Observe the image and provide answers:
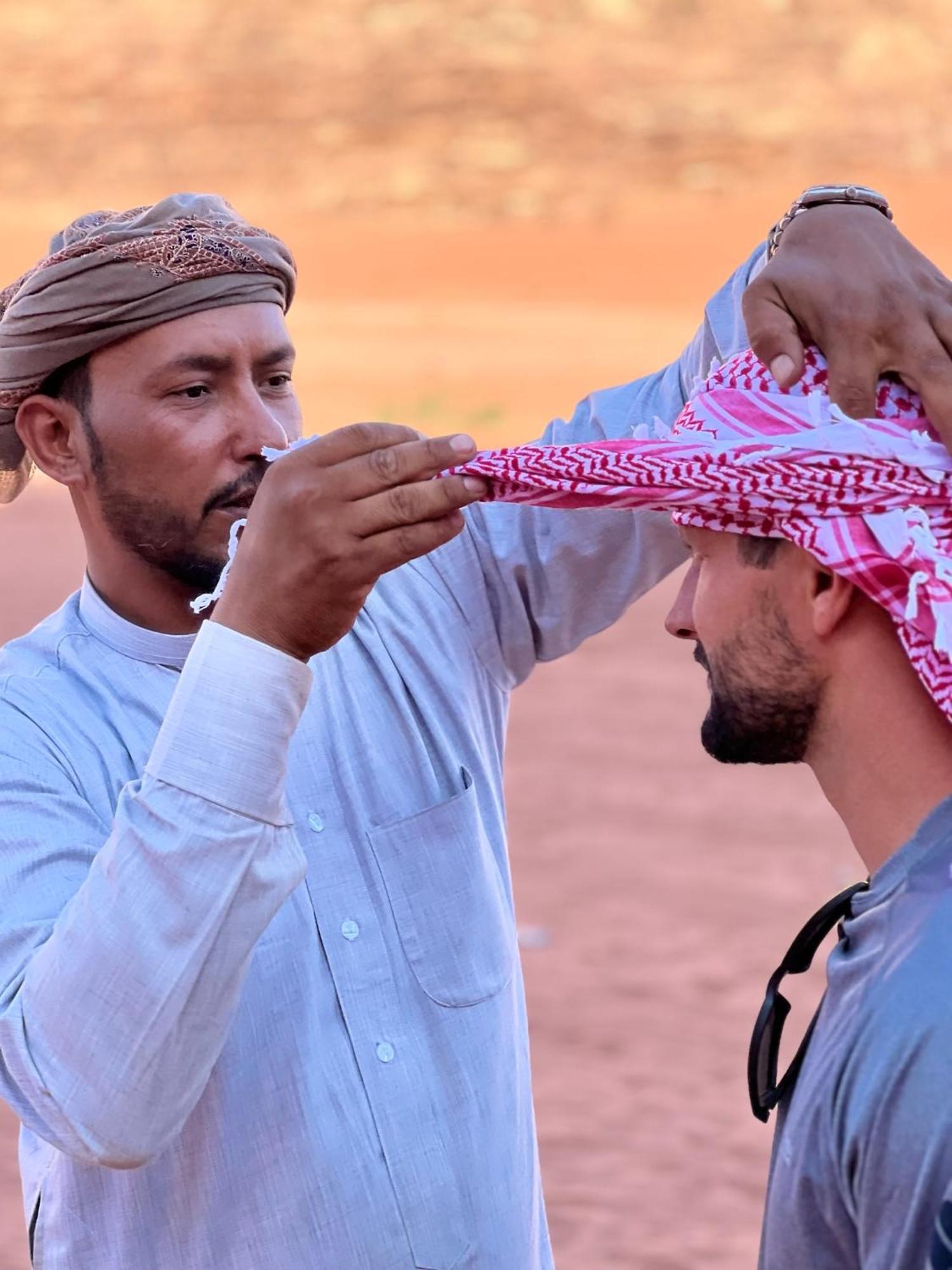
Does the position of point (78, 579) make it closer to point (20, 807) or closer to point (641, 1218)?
point (641, 1218)

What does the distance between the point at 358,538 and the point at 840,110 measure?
38628 millimetres

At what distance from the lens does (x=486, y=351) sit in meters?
30.8

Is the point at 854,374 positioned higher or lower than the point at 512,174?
lower

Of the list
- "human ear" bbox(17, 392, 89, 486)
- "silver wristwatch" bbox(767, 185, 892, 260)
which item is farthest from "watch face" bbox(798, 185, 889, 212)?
"human ear" bbox(17, 392, 89, 486)

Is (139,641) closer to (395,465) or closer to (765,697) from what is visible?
(395,465)

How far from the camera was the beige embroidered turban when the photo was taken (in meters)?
3.08

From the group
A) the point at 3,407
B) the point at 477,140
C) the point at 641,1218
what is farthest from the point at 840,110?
the point at 3,407

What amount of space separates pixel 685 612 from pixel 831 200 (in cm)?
67

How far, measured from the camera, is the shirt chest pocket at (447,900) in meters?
2.86

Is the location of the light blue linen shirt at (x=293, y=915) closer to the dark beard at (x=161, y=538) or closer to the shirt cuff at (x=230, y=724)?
the shirt cuff at (x=230, y=724)

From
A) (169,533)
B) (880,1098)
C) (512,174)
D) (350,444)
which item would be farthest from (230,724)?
(512,174)

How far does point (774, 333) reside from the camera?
2.36 meters

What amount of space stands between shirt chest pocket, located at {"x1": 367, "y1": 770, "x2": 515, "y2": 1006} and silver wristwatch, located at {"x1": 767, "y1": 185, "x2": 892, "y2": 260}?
1.00m

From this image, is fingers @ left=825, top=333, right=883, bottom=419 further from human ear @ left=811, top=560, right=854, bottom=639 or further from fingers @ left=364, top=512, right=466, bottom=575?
fingers @ left=364, top=512, right=466, bottom=575
